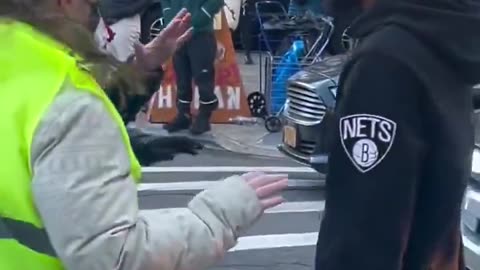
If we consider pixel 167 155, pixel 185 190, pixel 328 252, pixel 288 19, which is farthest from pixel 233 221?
pixel 288 19

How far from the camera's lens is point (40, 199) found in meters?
1.83

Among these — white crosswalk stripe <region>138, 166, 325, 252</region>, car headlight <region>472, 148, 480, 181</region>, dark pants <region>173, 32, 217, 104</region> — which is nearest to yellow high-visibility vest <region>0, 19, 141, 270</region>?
car headlight <region>472, 148, 480, 181</region>

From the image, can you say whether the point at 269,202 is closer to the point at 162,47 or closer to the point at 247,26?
the point at 162,47

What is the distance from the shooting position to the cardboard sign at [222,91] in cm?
Result: 1280

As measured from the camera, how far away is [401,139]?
2.22m

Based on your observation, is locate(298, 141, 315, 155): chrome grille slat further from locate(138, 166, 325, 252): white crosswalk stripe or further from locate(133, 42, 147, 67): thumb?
locate(133, 42, 147, 67): thumb

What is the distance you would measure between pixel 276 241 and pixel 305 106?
1662 millimetres

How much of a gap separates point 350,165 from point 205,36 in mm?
9480

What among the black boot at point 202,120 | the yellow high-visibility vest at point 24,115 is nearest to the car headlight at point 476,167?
the yellow high-visibility vest at point 24,115

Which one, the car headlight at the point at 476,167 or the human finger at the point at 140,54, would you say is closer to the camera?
the human finger at the point at 140,54

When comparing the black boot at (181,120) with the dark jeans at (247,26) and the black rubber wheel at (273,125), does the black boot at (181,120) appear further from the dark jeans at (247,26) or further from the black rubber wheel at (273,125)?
the dark jeans at (247,26)

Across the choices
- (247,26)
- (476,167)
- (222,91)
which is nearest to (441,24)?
(476,167)

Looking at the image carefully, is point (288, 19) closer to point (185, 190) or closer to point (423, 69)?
point (185, 190)

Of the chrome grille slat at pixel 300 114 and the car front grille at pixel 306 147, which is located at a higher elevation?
the chrome grille slat at pixel 300 114
